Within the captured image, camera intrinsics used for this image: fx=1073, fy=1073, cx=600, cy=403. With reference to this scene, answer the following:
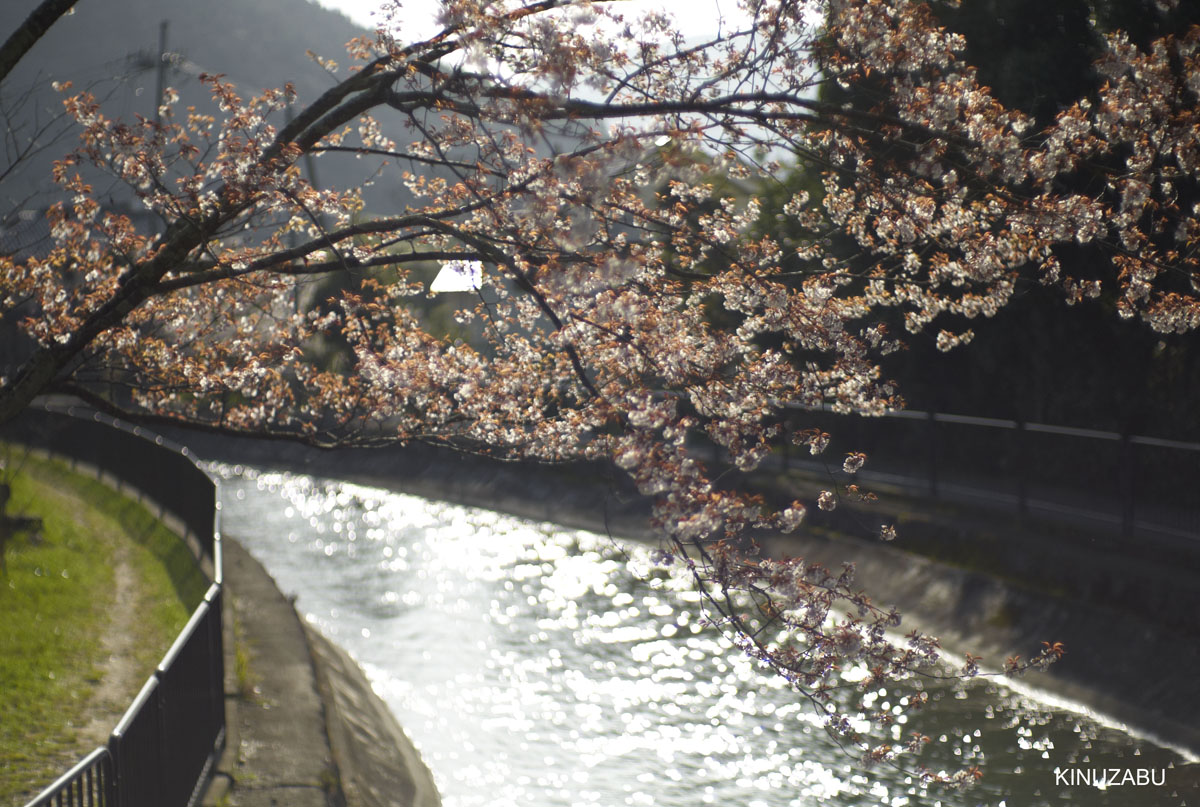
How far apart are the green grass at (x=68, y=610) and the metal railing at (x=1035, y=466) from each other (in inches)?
314

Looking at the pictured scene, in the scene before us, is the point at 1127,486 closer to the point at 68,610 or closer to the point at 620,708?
the point at 620,708

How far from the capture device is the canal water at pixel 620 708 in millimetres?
10211

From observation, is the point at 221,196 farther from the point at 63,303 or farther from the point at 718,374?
the point at 63,303

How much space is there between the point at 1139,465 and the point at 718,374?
8554 millimetres

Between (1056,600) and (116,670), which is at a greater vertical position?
(1056,600)

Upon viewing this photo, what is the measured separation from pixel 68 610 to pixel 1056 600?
12185 mm

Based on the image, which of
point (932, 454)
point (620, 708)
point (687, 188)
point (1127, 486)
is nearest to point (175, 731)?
point (687, 188)

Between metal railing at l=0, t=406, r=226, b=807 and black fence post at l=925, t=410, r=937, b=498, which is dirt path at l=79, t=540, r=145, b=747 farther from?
black fence post at l=925, t=410, r=937, b=498

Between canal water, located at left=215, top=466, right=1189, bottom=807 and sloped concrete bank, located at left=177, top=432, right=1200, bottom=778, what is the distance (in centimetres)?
43

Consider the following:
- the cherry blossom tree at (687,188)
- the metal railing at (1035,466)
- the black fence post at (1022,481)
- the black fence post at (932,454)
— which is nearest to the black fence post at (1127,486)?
the metal railing at (1035,466)

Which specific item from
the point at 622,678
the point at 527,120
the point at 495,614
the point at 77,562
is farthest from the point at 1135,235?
the point at 77,562

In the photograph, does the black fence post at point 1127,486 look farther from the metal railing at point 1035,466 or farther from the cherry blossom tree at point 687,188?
the cherry blossom tree at point 687,188

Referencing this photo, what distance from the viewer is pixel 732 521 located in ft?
20.8

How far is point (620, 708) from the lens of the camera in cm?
1274
